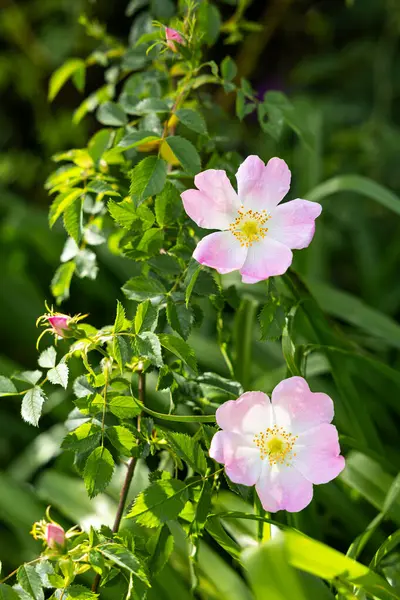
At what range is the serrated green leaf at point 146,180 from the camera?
62 cm

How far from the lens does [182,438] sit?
59 centimetres

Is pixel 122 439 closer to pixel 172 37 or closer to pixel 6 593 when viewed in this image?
pixel 6 593

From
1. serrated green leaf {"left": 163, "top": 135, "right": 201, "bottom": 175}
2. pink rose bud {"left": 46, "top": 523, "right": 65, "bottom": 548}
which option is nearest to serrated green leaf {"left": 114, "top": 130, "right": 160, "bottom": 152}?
serrated green leaf {"left": 163, "top": 135, "right": 201, "bottom": 175}

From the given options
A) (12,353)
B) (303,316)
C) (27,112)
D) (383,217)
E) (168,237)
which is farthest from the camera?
(27,112)

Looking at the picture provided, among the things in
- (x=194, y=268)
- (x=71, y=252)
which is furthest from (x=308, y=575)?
Answer: (x=71, y=252)

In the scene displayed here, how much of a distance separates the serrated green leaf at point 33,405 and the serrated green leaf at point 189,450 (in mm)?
107

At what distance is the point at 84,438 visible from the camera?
1.90ft

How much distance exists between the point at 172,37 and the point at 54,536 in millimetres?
480

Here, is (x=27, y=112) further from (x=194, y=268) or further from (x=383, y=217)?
(x=194, y=268)

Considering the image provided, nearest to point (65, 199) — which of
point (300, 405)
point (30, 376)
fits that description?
point (30, 376)

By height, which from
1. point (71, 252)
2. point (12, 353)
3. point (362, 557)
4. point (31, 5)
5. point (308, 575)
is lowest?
point (362, 557)

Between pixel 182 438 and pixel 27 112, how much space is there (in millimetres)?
1877

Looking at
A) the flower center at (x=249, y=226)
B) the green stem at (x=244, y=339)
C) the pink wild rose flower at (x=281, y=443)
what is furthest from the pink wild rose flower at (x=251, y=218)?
the green stem at (x=244, y=339)

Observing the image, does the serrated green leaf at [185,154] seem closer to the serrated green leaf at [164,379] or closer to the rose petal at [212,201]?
the rose petal at [212,201]
